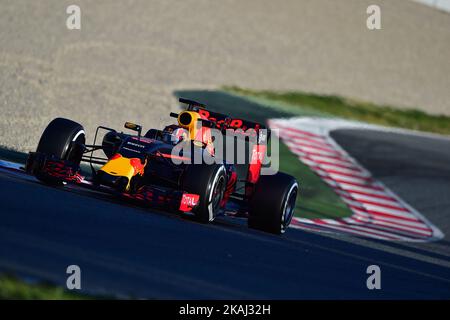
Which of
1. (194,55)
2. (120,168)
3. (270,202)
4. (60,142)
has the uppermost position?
(194,55)

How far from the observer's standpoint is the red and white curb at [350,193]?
13570 mm

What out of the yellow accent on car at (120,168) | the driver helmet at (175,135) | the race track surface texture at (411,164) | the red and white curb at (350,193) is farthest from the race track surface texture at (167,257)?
the race track surface texture at (411,164)

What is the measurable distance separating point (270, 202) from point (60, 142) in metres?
2.25

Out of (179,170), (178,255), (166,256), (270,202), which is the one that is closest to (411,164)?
(270,202)

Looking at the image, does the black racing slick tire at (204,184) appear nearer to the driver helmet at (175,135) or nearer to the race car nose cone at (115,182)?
the race car nose cone at (115,182)

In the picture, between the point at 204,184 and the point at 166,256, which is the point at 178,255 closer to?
the point at 166,256

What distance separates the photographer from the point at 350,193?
15867mm

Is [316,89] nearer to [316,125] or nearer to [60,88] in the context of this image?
[316,125]

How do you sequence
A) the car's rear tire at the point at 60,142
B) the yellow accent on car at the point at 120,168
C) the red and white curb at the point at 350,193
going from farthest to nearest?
the red and white curb at the point at 350,193 → the car's rear tire at the point at 60,142 → the yellow accent on car at the point at 120,168

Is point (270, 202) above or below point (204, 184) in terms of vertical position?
below

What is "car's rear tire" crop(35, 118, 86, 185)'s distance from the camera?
9.88 meters

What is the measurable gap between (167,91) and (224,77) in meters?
3.15

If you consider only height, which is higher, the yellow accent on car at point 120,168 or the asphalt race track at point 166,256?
the yellow accent on car at point 120,168

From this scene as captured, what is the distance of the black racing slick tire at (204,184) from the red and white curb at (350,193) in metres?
2.82
